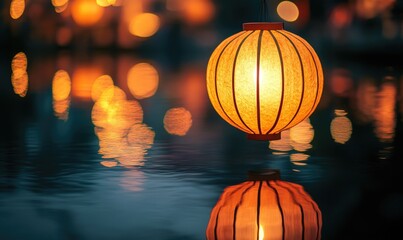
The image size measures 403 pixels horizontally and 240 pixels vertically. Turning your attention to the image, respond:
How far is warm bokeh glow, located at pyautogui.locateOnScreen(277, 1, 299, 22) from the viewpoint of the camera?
30.1 meters

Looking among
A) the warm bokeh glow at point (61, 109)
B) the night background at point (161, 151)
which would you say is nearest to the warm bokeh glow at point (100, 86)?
the night background at point (161, 151)

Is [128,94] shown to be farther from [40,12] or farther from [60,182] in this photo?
[40,12]

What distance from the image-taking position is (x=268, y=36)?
7.46 meters

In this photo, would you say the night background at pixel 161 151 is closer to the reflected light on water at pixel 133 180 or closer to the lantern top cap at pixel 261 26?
the reflected light on water at pixel 133 180

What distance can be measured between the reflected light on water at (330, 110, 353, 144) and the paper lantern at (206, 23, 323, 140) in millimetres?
2051

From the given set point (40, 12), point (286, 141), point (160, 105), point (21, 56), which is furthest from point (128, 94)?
point (40, 12)

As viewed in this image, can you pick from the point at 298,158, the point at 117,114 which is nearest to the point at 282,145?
the point at 298,158

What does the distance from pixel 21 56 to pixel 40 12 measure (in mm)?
4862

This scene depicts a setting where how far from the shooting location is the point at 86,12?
31.8 metres

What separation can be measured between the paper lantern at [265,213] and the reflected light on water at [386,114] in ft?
9.36

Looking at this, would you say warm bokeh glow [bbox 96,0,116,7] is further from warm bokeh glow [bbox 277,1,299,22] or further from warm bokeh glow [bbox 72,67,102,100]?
warm bokeh glow [bbox 72,67,102,100]

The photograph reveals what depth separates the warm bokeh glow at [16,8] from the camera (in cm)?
3152

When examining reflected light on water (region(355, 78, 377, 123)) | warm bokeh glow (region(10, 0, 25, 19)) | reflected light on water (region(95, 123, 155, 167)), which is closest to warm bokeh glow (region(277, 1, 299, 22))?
warm bokeh glow (region(10, 0, 25, 19))

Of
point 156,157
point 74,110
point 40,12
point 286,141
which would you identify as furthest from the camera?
point 40,12
